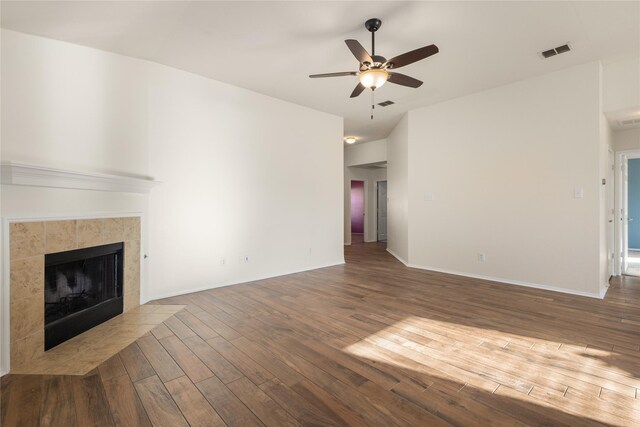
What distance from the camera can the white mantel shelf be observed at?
7.45 feet

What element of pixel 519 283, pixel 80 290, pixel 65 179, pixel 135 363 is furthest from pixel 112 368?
pixel 519 283

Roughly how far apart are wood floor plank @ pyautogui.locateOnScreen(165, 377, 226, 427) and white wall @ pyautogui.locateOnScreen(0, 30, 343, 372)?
1.89 m

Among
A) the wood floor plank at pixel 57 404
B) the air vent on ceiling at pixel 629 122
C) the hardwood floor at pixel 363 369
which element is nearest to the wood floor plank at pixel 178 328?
the hardwood floor at pixel 363 369

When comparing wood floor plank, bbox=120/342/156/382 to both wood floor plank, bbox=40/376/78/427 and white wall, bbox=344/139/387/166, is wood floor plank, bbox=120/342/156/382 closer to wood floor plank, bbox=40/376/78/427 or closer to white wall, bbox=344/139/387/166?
wood floor plank, bbox=40/376/78/427

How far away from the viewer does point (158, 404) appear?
179cm

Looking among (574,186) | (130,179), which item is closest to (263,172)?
(130,179)

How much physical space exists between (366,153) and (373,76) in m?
5.80

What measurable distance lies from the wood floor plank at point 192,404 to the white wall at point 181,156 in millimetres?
1890

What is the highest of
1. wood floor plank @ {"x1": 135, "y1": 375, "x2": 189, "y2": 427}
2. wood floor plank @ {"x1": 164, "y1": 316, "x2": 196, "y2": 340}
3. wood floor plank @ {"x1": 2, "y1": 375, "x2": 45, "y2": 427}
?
wood floor plank @ {"x1": 164, "y1": 316, "x2": 196, "y2": 340}

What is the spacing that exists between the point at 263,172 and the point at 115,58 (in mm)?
2344

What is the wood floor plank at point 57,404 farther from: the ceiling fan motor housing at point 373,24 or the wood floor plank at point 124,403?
the ceiling fan motor housing at point 373,24

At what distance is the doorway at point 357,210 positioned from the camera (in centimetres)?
1018

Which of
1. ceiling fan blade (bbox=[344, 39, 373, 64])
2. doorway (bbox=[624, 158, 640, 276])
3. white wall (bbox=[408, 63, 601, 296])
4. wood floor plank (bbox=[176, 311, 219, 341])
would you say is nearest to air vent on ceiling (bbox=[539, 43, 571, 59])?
white wall (bbox=[408, 63, 601, 296])

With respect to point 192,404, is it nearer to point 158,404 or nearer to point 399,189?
point 158,404
